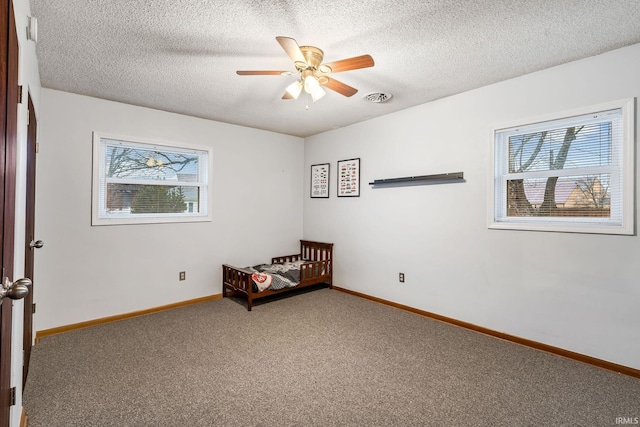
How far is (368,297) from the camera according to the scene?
4195mm

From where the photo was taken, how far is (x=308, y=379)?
2.27 m

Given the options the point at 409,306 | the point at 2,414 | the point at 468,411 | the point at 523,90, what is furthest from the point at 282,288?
the point at 523,90

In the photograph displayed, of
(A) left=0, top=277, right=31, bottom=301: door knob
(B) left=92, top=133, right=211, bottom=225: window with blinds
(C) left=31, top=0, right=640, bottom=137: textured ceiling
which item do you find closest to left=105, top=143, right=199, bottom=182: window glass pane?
(B) left=92, top=133, right=211, bottom=225: window with blinds

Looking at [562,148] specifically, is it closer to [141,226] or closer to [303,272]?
[303,272]

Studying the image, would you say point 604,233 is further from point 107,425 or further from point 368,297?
point 107,425

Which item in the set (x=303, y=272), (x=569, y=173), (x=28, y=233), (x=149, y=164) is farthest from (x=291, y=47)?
(x=303, y=272)

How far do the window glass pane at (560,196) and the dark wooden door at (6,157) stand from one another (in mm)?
3489

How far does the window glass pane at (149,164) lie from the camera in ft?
11.5

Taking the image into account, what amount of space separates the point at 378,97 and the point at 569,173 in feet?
6.13

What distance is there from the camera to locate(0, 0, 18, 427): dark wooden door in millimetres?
1008

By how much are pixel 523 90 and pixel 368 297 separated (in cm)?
288

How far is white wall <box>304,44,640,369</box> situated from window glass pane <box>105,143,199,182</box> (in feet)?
6.70

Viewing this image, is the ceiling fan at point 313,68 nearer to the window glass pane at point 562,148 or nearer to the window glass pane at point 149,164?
the window glass pane at point 562,148

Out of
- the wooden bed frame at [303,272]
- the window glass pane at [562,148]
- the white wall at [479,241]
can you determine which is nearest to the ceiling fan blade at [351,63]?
the white wall at [479,241]
